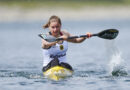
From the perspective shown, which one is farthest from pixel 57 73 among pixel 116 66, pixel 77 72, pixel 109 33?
pixel 116 66

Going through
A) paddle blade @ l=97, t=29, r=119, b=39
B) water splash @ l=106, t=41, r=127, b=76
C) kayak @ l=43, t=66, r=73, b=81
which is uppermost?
paddle blade @ l=97, t=29, r=119, b=39

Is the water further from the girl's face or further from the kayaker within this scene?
the girl's face

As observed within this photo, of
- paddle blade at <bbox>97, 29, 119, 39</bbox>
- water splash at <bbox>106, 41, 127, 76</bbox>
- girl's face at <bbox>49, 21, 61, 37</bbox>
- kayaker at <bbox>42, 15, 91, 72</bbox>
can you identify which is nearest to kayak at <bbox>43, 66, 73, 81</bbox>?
kayaker at <bbox>42, 15, 91, 72</bbox>

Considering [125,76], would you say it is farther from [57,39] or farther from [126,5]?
[126,5]

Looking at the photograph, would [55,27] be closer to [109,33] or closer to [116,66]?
[109,33]

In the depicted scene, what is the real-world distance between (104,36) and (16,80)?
288cm

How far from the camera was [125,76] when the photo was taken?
1697 cm

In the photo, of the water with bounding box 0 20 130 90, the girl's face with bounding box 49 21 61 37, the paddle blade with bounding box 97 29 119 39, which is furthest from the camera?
the paddle blade with bounding box 97 29 119 39

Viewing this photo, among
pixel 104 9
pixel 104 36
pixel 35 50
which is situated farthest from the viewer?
pixel 104 9

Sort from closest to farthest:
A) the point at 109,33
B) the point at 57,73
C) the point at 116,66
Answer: the point at 57,73 < the point at 109,33 < the point at 116,66

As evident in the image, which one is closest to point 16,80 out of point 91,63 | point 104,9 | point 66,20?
point 91,63

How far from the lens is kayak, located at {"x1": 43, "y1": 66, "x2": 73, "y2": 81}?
53.3ft

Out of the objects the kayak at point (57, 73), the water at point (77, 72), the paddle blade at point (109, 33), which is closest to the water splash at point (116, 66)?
the water at point (77, 72)

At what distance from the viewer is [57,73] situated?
16219 mm
